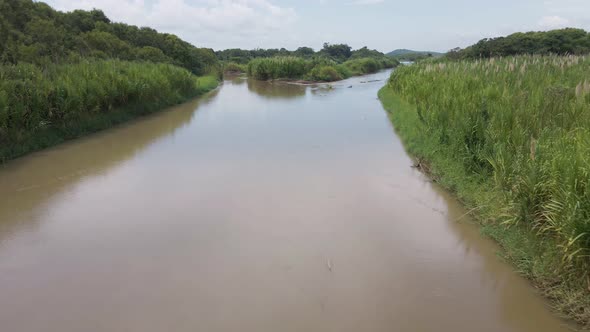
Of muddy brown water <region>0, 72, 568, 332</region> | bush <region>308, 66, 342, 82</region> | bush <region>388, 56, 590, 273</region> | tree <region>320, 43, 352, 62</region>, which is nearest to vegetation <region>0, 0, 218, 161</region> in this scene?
muddy brown water <region>0, 72, 568, 332</region>

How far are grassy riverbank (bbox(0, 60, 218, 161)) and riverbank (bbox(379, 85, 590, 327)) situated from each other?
26.1 ft

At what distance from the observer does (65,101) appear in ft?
31.0

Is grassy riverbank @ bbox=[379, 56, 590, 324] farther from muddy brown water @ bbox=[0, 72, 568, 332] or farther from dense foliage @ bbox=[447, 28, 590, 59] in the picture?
dense foliage @ bbox=[447, 28, 590, 59]

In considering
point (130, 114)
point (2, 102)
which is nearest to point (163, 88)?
point (130, 114)

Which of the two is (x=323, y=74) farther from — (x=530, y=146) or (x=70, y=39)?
(x=530, y=146)

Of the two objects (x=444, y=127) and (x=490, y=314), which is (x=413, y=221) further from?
(x=444, y=127)

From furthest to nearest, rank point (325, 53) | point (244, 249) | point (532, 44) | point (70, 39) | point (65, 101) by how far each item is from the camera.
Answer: point (325, 53)
point (532, 44)
point (70, 39)
point (65, 101)
point (244, 249)

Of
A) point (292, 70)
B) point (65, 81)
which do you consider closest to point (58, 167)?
point (65, 81)

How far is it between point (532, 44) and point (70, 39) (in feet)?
86.3

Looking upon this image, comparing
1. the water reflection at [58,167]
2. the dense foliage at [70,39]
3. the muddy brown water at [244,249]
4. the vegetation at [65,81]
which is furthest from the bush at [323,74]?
the muddy brown water at [244,249]

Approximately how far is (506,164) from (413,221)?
1.35m

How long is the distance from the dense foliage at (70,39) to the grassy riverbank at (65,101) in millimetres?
2315

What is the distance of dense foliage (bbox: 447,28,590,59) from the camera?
81.4ft

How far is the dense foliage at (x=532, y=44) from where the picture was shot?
24.8 meters
